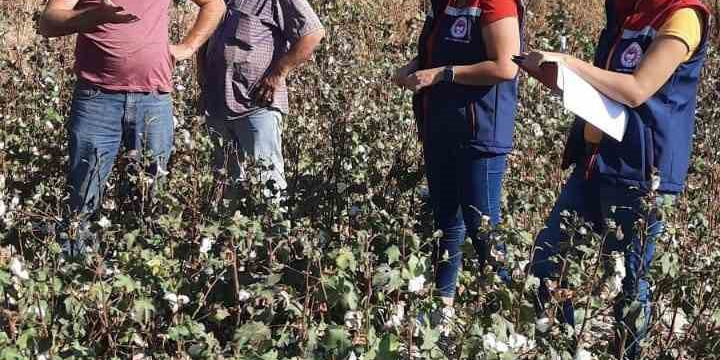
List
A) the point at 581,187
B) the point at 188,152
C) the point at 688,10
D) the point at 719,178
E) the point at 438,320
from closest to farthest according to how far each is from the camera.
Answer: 1. the point at 438,320
2. the point at 688,10
3. the point at 581,187
4. the point at 188,152
5. the point at 719,178

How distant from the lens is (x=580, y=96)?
2430mm

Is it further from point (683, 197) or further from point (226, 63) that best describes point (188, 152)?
point (683, 197)

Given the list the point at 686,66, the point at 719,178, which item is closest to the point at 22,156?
the point at 686,66

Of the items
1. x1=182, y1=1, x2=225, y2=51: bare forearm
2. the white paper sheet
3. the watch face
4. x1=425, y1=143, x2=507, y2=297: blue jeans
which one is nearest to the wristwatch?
the watch face

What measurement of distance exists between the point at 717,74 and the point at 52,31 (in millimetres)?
5194

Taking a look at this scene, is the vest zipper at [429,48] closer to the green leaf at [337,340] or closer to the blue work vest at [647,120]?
the blue work vest at [647,120]

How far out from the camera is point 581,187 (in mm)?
2863

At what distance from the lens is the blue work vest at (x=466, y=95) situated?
9.83ft

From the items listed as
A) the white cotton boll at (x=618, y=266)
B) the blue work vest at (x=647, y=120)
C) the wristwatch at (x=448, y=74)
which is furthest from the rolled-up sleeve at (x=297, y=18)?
the white cotton boll at (x=618, y=266)

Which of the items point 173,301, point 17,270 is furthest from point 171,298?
point 17,270

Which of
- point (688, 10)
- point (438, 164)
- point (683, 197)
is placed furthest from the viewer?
point (683, 197)

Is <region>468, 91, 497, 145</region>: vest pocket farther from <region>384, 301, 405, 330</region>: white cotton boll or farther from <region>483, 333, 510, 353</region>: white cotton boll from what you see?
<region>483, 333, 510, 353</region>: white cotton boll

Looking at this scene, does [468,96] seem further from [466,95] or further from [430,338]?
[430,338]

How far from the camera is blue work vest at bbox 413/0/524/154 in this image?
3.00 metres
